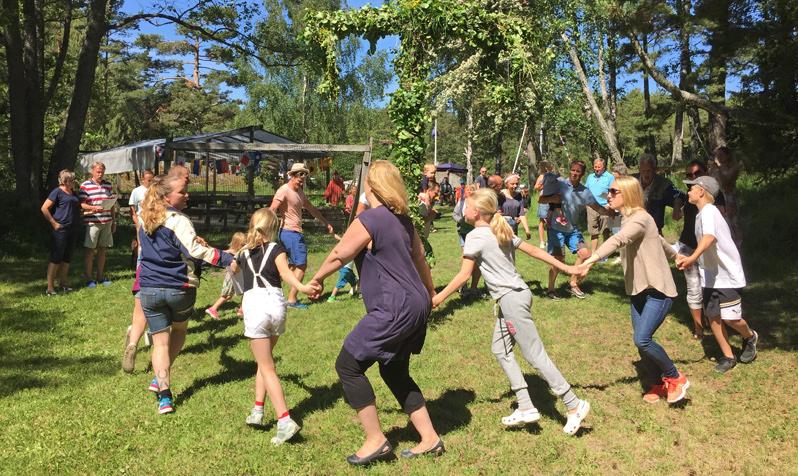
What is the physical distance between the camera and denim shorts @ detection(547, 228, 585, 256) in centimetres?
788

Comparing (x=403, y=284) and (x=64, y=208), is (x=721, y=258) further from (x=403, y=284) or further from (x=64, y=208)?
(x=64, y=208)

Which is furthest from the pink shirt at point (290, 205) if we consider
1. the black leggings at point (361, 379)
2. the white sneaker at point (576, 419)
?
the white sneaker at point (576, 419)

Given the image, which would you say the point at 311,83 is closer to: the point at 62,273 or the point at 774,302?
the point at 62,273

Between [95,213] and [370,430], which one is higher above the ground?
[95,213]

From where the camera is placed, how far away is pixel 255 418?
13.7ft

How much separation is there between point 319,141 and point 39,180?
81.6ft

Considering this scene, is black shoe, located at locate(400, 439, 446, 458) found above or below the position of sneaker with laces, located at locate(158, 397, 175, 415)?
above

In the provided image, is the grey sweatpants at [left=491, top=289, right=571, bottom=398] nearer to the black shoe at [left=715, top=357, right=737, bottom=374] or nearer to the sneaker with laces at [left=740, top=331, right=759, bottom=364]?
the black shoe at [left=715, top=357, right=737, bottom=374]

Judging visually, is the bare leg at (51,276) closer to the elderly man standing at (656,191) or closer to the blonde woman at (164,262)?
the blonde woman at (164,262)

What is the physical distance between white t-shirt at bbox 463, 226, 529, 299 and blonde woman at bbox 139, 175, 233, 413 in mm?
1876

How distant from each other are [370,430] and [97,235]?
7183 mm

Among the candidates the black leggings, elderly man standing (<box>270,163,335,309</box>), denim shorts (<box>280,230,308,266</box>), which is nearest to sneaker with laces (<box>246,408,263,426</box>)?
the black leggings

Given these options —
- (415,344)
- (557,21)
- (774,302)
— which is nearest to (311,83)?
(557,21)

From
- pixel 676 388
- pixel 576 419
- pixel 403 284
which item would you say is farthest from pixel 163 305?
pixel 676 388
